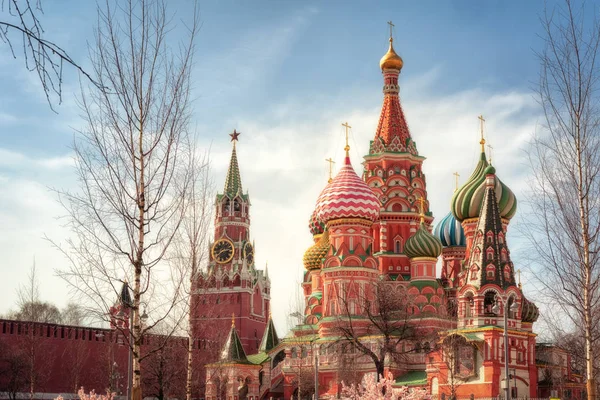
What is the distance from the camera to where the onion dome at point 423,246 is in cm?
5138

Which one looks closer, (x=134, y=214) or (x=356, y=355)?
(x=134, y=214)

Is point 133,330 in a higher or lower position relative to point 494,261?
lower

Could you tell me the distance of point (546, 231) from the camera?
18734 mm

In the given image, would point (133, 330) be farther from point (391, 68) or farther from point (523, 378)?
point (391, 68)

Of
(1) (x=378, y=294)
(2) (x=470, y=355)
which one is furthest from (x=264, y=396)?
(2) (x=470, y=355)

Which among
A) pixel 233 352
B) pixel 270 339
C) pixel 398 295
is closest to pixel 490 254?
pixel 398 295

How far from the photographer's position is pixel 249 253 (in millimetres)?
85438

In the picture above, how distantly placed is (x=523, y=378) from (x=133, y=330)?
30.3 metres

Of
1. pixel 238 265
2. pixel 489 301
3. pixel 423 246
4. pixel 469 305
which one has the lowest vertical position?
pixel 469 305

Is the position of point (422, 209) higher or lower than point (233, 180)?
lower

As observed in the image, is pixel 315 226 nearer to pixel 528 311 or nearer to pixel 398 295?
pixel 398 295

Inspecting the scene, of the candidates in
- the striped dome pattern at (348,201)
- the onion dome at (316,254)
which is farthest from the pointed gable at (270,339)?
the striped dome pattern at (348,201)

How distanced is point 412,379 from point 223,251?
41395 millimetres

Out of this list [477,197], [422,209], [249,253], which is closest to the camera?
[477,197]
